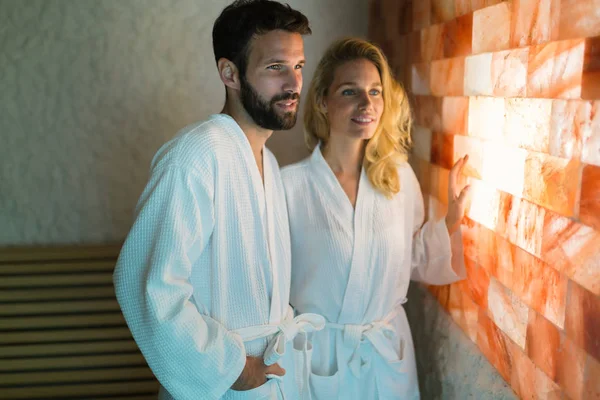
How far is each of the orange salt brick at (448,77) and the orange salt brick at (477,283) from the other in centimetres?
43

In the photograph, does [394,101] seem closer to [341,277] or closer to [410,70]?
[410,70]

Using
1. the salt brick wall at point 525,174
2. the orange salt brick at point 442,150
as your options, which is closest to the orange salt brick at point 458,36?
the salt brick wall at point 525,174

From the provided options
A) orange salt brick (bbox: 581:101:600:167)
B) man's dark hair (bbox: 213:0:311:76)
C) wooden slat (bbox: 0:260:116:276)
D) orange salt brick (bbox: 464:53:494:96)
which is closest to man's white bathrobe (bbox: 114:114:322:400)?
man's dark hair (bbox: 213:0:311:76)

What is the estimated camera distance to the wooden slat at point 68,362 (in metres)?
1.79

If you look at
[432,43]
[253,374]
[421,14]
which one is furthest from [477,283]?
[421,14]

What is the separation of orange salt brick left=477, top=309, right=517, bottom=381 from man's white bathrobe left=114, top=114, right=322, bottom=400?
1.44 feet

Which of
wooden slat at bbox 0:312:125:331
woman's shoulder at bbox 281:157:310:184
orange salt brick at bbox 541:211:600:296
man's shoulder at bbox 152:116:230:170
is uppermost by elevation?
man's shoulder at bbox 152:116:230:170

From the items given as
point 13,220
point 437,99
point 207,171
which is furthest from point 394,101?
point 13,220

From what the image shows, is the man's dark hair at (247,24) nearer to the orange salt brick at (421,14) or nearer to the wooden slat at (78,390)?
the orange salt brick at (421,14)

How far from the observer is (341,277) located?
1353mm

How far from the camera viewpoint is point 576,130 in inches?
33.5

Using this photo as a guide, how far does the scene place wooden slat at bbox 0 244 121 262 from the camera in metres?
1.82

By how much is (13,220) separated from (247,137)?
116 cm

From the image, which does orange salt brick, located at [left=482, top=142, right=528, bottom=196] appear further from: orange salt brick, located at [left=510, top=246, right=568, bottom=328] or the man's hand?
the man's hand
